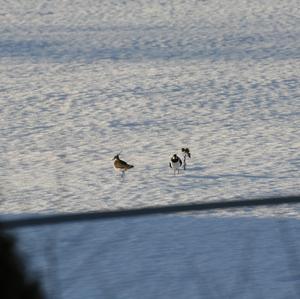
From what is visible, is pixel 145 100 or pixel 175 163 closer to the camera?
pixel 175 163

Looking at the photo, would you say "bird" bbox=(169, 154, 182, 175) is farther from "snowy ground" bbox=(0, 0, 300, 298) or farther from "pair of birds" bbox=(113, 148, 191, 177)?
"snowy ground" bbox=(0, 0, 300, 298)

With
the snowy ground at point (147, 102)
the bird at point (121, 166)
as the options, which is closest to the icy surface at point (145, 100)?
the snowy ground at point (147, 102)

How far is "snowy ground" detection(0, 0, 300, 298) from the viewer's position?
28.0ft

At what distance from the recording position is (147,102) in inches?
483

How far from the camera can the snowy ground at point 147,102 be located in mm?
8547

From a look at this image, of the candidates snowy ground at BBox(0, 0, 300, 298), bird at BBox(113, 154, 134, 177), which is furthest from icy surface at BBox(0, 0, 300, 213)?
bird at BBox(113, 154, 134, 177)

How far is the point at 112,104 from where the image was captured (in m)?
12.1

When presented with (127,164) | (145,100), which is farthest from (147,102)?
(127,164)

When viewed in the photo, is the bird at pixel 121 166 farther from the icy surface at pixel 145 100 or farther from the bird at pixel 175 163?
the bird at pixel 175 163

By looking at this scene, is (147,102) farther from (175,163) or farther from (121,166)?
(175,163)

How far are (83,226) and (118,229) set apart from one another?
0.16m

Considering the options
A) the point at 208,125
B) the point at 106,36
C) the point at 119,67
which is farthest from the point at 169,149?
the point at 106,36

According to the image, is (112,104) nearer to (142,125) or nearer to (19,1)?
(142,125)

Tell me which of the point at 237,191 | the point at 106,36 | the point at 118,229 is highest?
the point at 106,36
